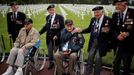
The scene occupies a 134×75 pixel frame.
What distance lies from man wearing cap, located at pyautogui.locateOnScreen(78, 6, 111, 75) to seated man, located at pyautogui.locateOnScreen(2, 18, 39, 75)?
1.15 meters

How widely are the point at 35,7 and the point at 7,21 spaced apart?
696mm

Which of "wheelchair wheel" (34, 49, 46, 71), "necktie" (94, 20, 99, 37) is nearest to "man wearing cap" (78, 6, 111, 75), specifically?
"necktie" (94, 20, 99, 37)

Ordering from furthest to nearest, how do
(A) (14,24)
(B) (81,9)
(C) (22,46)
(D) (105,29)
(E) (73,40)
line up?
(A) (14,24), (B) (81,9), (C) (22,46), (E) (73,40), (D) (105,29)

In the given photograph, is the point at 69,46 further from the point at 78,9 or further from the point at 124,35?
the point at 124,35

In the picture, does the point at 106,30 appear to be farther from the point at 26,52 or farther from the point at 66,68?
the point at 26,52

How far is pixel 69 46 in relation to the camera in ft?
20.0

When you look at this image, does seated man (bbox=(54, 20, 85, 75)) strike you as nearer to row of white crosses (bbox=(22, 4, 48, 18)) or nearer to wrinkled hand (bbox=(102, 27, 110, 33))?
wrinkled hand (bbox=(102, 27, 110, 33))

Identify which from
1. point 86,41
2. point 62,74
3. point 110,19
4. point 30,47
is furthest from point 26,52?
point 110,19

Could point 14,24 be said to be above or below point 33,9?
below

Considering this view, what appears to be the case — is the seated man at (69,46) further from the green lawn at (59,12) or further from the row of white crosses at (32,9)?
the row of white crosses at (32,9)

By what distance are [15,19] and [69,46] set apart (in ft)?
5.58

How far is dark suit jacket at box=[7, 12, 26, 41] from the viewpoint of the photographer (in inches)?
283

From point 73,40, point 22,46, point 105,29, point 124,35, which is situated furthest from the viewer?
point 22,46

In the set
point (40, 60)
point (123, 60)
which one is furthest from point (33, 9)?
point (123, 60)
